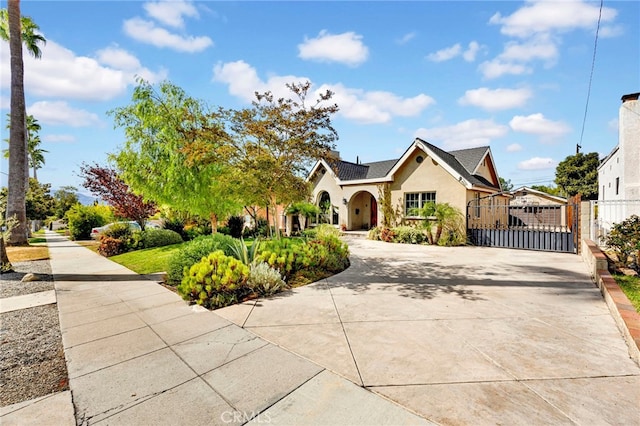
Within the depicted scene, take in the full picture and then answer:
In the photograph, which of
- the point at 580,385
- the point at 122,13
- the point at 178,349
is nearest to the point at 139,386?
the point at 178,349

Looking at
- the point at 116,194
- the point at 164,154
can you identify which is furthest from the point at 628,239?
the point at 116,194

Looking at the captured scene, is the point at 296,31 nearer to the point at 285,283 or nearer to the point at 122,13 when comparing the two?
the point at 122,13

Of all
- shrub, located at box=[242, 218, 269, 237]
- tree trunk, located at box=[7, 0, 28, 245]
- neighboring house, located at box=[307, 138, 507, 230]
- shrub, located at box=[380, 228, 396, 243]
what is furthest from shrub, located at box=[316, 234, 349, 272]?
tree trunk, located at box=[7, 0, 28, 245]

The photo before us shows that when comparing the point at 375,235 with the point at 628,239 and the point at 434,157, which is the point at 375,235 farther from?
the point at 628,239

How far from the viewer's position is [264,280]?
6.34 meters

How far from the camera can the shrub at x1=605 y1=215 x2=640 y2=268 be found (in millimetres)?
7004

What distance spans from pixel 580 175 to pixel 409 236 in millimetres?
33379

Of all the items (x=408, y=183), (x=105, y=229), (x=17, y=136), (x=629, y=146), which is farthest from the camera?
(x=408, y=183)

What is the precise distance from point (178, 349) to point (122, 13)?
32.2ft

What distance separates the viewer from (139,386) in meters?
3.00

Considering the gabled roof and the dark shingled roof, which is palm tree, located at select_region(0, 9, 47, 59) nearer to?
the gabled roof

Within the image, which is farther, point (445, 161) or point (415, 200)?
point (415, 200)

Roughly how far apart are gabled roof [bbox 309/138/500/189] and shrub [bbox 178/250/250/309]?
32.7ft

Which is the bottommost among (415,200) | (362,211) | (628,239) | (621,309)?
(621,309)
